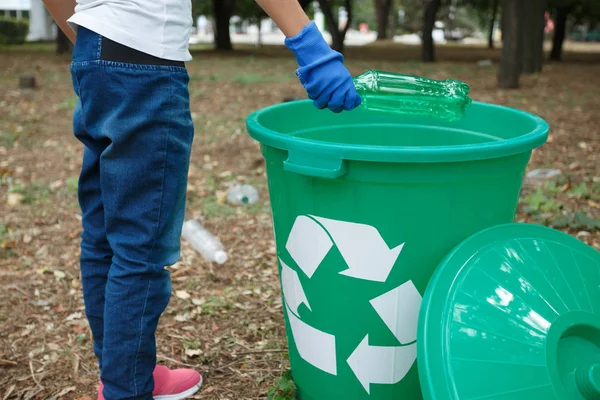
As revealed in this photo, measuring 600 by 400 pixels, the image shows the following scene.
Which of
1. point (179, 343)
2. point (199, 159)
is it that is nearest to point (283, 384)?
point (179, 343)

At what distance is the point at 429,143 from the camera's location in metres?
1.90

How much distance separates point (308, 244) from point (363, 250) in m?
0.15

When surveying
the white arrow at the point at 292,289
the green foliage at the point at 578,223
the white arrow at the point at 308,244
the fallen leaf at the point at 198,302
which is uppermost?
the white arrow at the point at 308,244

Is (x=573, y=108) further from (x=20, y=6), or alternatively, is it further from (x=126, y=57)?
(x=20, y=6)

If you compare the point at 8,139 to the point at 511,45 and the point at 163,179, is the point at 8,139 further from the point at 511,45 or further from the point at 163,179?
the point at 511,45

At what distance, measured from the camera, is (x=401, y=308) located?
141 cm

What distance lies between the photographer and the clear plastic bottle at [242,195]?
3.66 meters

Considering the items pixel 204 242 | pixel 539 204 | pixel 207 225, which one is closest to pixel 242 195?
pixel 207 225

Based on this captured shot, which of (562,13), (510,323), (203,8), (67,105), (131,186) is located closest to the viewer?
(510,323)

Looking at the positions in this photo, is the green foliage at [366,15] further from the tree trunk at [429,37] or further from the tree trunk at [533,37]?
the tree trunk at [533,37]

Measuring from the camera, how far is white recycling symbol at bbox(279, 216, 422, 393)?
1362 millimetres

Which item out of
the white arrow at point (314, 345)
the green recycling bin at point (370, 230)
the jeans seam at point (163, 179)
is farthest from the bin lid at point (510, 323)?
the jeans seam at point (163, 179)

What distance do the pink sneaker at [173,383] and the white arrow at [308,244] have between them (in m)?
0.64

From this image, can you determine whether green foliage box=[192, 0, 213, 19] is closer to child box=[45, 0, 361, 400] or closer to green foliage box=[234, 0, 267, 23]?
green foliage box=[234, 0, 267, 23]
